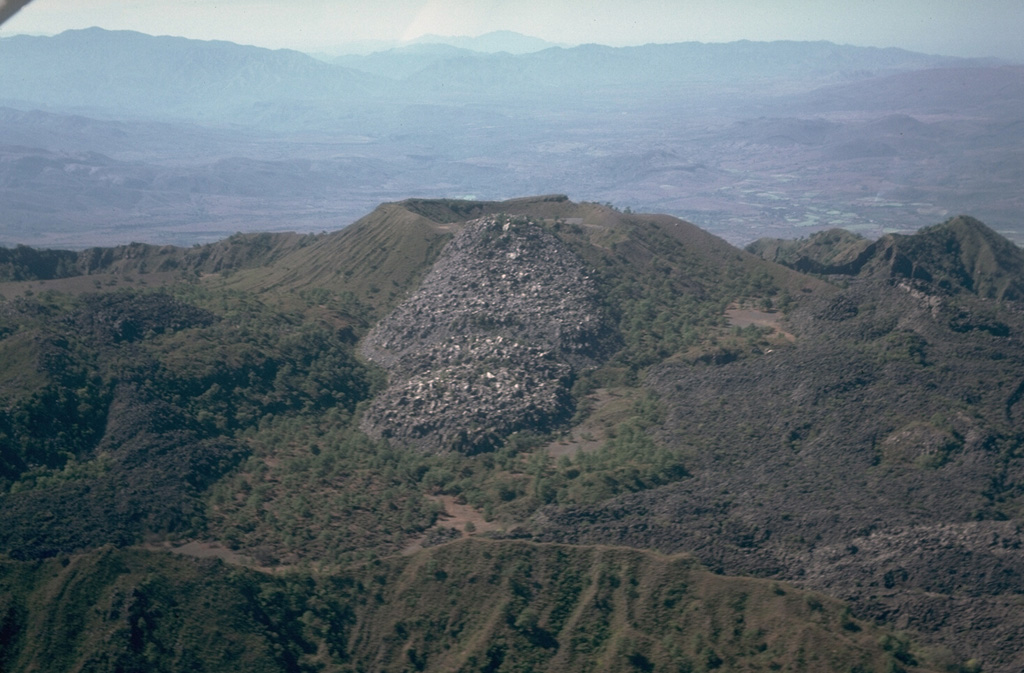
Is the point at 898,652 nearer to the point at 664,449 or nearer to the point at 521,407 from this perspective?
the point at 664,449

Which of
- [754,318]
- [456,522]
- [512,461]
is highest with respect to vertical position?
[754,318]

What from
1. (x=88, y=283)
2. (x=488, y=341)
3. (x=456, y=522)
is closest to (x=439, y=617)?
(x=456, y=522)

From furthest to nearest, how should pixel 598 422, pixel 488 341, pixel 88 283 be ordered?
pixel 88 283, pixel 488 341, pixel 598 422

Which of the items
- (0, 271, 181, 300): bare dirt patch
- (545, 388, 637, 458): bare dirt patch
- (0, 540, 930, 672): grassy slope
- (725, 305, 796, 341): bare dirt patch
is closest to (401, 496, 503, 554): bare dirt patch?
(0, 540, 930, 672): grassy slope

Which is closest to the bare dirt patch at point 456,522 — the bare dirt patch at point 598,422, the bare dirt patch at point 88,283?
the bare dirt patch at point 598,422

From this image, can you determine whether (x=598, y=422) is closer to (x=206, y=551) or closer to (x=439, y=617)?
(x=439, y=617)

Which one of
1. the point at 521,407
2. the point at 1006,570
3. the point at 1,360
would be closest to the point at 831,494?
the point at 1006,570

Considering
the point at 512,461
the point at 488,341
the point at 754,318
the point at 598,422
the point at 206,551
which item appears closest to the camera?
the point at 206,551

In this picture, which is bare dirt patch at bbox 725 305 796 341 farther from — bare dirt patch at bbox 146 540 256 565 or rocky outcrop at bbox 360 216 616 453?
bare dirt patch at bbox 146 540 256 565

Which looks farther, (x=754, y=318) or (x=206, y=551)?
(x=754, y=318)
